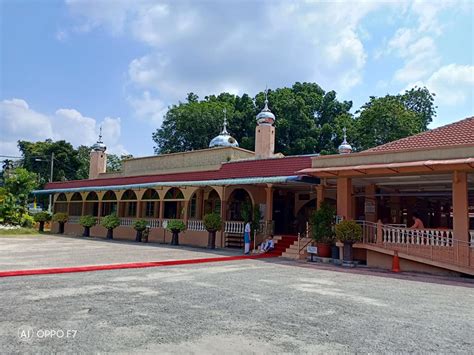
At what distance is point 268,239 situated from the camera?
15.8 metres

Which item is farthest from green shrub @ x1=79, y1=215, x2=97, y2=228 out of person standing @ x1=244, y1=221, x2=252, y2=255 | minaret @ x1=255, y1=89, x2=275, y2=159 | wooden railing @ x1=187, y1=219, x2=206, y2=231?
person standing @ x1=244, y1=221, x2=252, y2=255

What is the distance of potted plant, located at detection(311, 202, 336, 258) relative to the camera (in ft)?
43.0

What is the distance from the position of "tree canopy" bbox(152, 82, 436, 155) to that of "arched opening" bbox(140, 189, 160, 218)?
41.1 ft

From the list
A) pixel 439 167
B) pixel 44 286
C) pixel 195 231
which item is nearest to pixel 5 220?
pixel 195 231

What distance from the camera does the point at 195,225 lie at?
61.2 ft

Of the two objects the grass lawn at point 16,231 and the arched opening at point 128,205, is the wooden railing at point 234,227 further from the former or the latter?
the grass lawn at point 16,231

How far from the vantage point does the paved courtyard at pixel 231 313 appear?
445 centimetres

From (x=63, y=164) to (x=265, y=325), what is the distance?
137ft

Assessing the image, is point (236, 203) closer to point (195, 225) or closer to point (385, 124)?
point (195, 225)

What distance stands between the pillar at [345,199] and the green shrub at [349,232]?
747mm

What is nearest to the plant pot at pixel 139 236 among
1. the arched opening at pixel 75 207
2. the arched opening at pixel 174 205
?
the arched opening at pixel 174 205

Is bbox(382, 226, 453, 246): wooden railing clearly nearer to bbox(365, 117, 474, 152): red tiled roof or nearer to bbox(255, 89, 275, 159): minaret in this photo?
bbox(365, 117, 474, 152): red tiled roof

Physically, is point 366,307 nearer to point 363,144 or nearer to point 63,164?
point 363,144

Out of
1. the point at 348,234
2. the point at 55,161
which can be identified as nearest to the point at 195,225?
the point at 348,234
